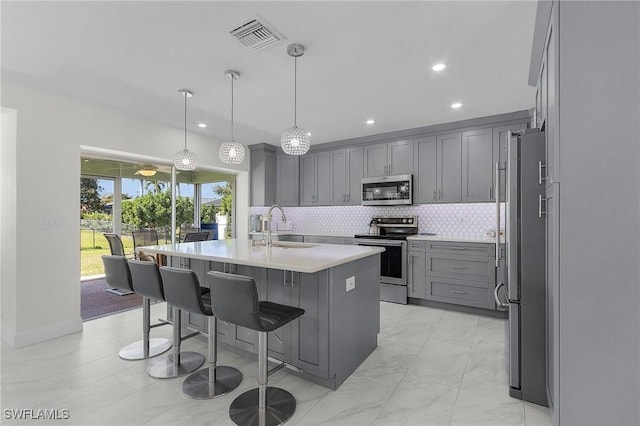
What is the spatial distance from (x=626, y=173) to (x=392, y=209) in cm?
398

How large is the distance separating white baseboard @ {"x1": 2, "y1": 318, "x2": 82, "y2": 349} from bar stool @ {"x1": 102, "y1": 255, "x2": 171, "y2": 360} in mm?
938

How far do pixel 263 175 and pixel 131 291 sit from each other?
3599 millimetres

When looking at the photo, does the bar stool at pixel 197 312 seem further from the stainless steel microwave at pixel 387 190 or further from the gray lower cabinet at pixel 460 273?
the stainless steel microwave at pixel 387 190

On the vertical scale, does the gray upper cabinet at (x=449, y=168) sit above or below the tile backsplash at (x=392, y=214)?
above

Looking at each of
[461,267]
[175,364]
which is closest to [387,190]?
[461,267]

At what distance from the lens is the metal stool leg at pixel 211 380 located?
221 centimetres

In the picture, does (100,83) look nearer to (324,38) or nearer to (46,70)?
(46,70)

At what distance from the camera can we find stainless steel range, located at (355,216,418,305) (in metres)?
4.50

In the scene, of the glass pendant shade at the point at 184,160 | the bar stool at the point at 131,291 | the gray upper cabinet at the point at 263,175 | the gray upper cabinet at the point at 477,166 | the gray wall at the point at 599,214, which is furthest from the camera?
the gray upper cabinet at the point at 263,175

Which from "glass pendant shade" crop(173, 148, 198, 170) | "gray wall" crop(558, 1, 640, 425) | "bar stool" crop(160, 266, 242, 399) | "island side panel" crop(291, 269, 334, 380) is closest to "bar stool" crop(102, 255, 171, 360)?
"bar stool" crop(160, 266, 242, 399)

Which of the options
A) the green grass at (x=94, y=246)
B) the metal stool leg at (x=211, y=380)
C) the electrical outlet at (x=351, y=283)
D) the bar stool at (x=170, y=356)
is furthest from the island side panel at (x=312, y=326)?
the green grass at (x=94, y=246)

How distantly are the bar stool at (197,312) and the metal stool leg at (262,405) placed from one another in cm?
23

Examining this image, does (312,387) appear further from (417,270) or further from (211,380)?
(417,270)

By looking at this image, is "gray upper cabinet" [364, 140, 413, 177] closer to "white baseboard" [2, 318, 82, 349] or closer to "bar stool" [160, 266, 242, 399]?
"bar stool" [160, 266, 242, 399]
